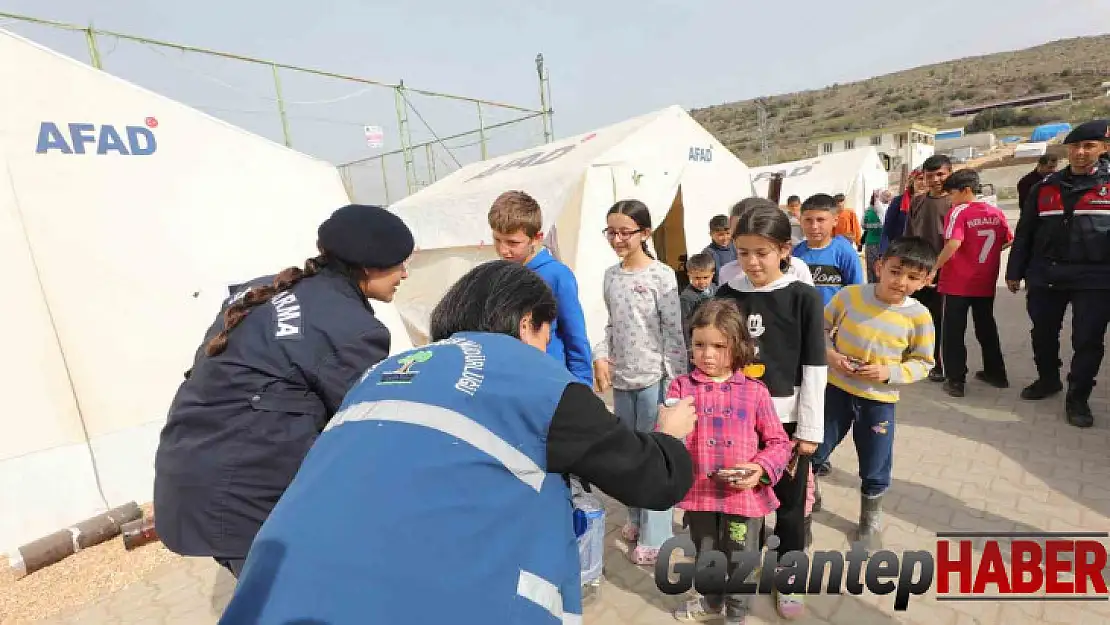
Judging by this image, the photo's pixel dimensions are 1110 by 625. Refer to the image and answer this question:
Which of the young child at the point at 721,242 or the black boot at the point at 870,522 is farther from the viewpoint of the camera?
the young child at the point at 721,242

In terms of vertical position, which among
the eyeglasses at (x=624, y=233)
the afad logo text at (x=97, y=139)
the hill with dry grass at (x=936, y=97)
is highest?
the hill with dry grass at (x=936, y=97)

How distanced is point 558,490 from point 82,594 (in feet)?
12.1

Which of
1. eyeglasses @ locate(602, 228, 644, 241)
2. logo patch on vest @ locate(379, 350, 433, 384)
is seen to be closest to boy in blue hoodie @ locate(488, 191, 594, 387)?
eyeglasses @ locate(602, 228, 644, 241)

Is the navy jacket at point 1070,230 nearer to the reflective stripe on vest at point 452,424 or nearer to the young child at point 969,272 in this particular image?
the young child at point 969,272

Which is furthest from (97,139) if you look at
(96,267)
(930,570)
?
(930,570)

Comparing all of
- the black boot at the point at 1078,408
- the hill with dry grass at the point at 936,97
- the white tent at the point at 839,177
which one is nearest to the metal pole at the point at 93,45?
the black boot at the point at 1078,408

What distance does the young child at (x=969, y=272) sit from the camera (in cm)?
433

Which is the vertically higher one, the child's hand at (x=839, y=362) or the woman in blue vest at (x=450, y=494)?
the woman in blue vest at (x=450, y=494)

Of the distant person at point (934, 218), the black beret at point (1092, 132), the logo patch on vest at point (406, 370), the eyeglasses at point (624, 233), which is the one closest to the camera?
the logo patch on vest at point (406, 370)

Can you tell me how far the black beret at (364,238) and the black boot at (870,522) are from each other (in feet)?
8.75

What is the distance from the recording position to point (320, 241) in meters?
1.57

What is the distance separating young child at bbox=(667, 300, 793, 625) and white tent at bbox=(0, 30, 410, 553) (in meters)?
3.97

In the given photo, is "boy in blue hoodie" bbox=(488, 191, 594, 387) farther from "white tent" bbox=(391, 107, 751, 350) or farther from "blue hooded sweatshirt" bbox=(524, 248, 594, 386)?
"white tent" bbox=(391, 107, 751, 350)

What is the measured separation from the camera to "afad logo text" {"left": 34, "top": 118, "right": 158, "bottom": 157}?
3.48 m
